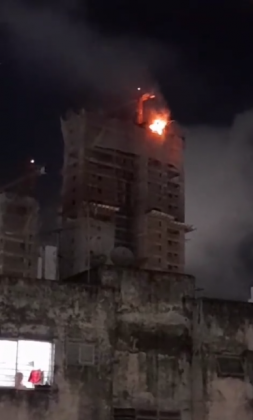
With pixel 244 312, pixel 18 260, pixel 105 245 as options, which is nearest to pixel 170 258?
pixel 105 245

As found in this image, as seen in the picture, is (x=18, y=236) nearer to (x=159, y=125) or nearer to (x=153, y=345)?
(x=159, y=125)

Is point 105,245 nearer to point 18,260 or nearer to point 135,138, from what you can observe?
point 18,260

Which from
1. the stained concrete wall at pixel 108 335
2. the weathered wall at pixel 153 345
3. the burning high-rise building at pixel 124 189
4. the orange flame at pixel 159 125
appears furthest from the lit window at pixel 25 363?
the orange flame at pixel 159 125

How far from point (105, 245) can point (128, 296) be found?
2499cm

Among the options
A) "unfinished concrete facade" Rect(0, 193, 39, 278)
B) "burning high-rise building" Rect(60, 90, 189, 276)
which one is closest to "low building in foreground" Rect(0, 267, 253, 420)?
"burning high-rise building" Rect(60, 90, 189, 276)

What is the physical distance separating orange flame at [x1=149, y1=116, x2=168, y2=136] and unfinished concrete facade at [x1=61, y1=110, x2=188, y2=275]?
520 millimetres

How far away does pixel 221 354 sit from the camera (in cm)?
2162

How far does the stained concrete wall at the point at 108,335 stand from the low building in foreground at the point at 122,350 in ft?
0.09

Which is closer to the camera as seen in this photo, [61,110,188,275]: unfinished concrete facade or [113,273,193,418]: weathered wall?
[113,273,193,418]: weathered wall

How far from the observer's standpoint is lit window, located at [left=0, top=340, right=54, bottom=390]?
1909 cm

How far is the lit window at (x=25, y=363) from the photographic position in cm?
1909

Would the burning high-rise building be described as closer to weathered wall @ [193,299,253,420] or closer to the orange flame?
the orange flame

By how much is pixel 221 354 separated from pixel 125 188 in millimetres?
31186

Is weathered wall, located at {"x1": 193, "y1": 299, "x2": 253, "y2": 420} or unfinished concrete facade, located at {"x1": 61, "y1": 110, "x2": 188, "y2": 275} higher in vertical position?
unfinished concrete facade, located at {"x1": 61, "y1": 110, "x2": 188, "y2": 275}
